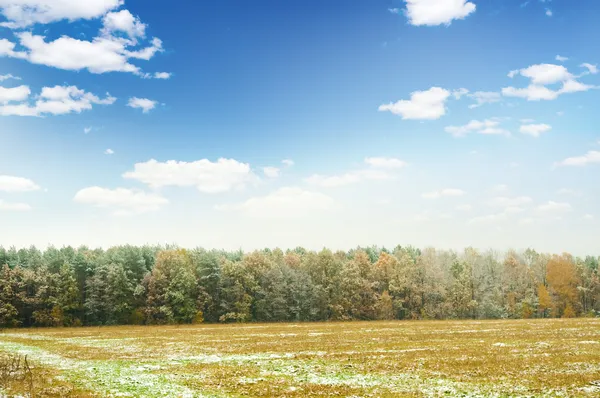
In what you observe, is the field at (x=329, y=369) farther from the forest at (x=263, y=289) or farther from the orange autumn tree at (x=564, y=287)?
the orange autumn tree at (x=564, y=287)

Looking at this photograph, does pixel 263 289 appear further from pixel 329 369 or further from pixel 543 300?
pixel 329 369

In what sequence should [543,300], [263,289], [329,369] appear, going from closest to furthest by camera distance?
1. [329,369]
2. [263,289]
3. [543,300]

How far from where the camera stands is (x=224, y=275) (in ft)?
335

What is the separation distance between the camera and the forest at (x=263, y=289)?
9162 cm

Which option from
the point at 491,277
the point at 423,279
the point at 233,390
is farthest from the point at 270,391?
the point at 491,277

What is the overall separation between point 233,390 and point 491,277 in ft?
341

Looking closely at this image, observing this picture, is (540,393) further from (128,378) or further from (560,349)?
(128,378)

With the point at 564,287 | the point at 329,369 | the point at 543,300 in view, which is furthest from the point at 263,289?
the point at 564,287

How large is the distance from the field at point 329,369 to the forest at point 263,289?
4773 centimetres

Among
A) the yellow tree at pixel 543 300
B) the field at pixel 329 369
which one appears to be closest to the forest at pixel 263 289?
the yellow tree at pixel 543 300

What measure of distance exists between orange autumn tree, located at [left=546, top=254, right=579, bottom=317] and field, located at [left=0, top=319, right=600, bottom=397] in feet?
235

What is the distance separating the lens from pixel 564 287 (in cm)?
11069

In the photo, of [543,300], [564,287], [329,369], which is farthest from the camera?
[564,287]

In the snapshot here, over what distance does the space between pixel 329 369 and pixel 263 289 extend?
74.2 meters
